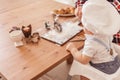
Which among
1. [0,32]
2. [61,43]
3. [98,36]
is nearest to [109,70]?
[98,36]

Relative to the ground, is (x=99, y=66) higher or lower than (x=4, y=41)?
lower

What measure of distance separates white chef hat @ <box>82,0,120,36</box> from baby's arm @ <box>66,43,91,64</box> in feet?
0.58

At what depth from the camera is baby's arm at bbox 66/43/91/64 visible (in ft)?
3.89

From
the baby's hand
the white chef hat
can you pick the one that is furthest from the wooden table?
the white chef hat

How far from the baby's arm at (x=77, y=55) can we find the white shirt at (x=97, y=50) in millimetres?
29

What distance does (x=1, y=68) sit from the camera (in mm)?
1105

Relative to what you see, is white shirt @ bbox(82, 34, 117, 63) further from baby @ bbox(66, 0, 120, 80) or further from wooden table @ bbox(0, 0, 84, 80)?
wooden table @ bbox(0, 0, 84, 80)

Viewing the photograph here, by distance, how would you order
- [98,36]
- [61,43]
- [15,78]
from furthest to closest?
[61,43] → [98,36] → [15,78]

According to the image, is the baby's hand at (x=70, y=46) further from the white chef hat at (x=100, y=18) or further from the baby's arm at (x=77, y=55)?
the white chef hat at (x=100, y=18)

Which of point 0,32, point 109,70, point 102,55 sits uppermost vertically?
point 0,32

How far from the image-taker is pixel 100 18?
1123mm

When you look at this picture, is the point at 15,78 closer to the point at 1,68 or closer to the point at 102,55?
the point at 1,68

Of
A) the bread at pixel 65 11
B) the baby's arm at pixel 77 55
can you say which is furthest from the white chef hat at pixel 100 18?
the bread at pixel 65 11

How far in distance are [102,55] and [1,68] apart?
66 centimetres
